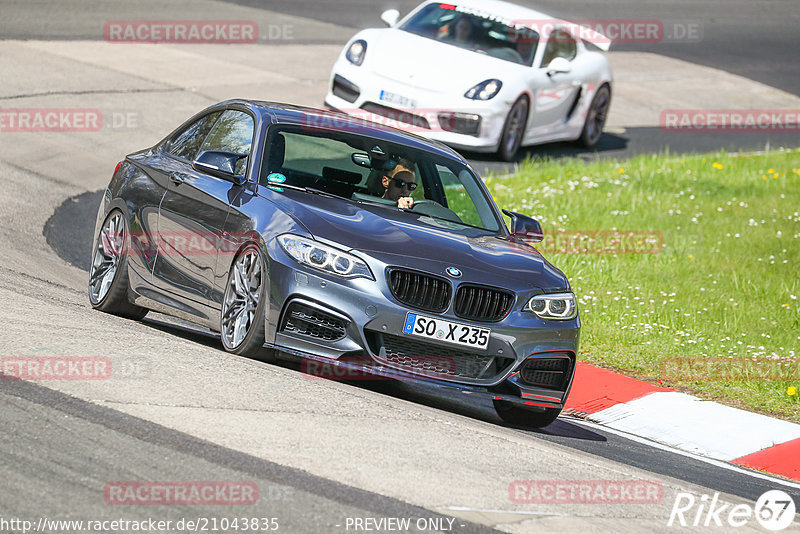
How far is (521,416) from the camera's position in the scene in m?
8.41

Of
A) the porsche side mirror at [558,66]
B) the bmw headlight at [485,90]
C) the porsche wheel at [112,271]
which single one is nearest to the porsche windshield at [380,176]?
the porsche wheel at [112,271]

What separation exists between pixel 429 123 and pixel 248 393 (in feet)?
32.1

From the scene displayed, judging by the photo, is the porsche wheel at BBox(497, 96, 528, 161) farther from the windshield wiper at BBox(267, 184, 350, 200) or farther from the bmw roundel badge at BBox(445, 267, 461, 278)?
the bmw roundel badge at BBox(445, 267, 461, 278)

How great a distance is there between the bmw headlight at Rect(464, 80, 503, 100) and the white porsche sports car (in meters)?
0.01

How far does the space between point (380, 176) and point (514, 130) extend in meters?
8.57

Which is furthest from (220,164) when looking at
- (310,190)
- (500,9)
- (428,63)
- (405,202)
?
(500,9)

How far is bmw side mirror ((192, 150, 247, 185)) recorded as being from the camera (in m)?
8.30

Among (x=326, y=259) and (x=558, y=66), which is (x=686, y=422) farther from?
(x=558, y=66)

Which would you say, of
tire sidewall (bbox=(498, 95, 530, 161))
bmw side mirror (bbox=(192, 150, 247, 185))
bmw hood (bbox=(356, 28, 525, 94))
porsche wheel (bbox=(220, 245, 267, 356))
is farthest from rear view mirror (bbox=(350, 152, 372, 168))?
tire sidewall (bbox=(498, 95, 530, 161))

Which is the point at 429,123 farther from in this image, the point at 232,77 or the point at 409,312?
the point at 409,312

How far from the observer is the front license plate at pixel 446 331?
734cm

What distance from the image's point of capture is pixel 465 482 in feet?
19.1

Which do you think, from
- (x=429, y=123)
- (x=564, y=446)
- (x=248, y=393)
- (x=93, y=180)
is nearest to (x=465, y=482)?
(x=248, y=393)

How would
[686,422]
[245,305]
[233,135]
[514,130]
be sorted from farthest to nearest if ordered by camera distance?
[514,130] < [686,422] < [233,135] < [245,305]
